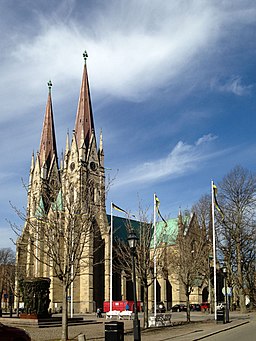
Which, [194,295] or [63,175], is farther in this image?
[194,295]

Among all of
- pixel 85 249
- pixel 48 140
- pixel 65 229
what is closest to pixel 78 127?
pixel 48 140

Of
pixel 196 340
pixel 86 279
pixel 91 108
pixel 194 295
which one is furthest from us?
pixel 91 108

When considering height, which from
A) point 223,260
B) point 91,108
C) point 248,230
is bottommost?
point 223,260

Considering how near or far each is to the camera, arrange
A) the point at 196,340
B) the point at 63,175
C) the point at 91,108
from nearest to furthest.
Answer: the point at 196,340 → the point at 63,175 → the point at 91,108

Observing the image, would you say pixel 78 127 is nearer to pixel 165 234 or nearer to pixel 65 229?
pixel 165 234

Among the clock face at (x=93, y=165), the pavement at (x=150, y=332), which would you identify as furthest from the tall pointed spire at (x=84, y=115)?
the pavement at (x=150, y=332)

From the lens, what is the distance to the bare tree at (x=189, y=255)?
108 ft

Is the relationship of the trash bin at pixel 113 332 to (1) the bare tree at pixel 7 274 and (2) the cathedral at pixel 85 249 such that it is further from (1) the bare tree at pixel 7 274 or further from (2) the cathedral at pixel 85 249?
(1) the bare tree at pixel 7 274

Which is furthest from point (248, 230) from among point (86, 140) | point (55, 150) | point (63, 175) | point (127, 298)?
point (55, 150)

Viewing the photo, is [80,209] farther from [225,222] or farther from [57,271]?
[225,222]

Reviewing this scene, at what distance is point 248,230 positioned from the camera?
4769 centimetres

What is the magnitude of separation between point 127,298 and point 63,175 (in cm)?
5612

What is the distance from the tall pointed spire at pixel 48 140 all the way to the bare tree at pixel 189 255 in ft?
119

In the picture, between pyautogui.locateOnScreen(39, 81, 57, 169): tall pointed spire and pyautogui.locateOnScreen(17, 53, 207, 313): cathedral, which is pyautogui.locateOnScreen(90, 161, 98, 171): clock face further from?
pyautogui.locateOnScreen(39, 81, 57, 169): tall pointed spire
